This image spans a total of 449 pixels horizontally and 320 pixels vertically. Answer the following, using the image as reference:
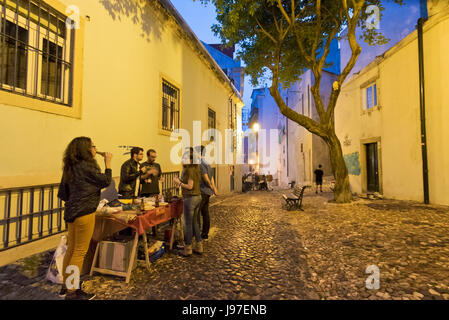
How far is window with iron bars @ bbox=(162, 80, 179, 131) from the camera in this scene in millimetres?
8688

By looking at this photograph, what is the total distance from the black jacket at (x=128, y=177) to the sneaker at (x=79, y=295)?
2038 millimetres

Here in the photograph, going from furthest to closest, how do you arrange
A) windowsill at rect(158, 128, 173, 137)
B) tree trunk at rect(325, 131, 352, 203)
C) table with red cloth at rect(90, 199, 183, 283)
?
tree trunk at rect(325, 131, 352, 203), windowsill at rect(158, 128, 173, 137), table with red cloth at rect(90, 199, 183, 283)

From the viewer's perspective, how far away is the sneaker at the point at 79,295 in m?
2.78

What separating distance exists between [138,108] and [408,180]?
10.8 metres

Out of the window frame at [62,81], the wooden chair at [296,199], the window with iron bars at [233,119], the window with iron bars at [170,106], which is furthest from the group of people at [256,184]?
the window frame at [62,81]

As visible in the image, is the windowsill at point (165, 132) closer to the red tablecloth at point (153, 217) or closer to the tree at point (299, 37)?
the red tablecloth at point (153, 217)

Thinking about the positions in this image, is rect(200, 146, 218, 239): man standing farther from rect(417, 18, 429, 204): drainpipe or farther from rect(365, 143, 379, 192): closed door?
rect(365, 143, 379, 192): closed door

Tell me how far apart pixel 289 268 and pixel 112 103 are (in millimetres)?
5436

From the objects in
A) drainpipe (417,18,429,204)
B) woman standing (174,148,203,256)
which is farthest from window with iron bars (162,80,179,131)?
drainpipe (417,18,429,204)

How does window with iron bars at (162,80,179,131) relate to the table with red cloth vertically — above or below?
above

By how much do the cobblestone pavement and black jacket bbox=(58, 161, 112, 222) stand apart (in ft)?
3.62

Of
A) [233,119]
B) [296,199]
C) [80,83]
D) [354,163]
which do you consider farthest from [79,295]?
[233,119]

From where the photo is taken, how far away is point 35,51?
4.49m
